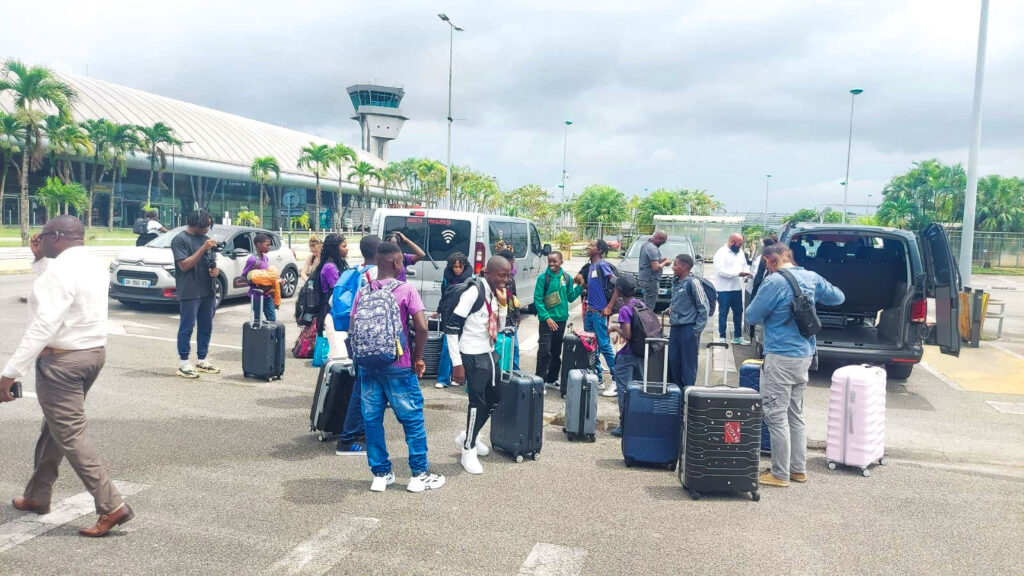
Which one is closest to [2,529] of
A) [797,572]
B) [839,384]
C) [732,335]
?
[797,572]

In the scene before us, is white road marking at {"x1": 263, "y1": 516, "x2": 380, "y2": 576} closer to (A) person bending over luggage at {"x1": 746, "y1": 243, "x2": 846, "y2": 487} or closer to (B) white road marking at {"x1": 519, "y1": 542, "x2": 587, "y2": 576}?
(B) white road marking at {"x1": 519, "y1": 542, "x2": 587, "y2": 576}

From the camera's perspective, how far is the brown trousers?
418 centimetres

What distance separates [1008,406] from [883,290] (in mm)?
2397

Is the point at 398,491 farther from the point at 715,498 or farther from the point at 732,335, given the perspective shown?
the point at 732,335

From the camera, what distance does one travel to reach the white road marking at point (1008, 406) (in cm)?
838

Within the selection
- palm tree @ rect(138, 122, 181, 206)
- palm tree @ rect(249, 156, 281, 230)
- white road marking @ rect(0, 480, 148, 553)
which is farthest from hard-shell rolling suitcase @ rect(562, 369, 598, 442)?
palm tree @ rect(249, 156, 281, 230)

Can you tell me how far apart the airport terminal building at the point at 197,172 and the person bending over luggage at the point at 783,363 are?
5196 centimetres

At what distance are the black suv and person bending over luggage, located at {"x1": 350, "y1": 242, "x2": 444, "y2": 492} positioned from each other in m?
4.27

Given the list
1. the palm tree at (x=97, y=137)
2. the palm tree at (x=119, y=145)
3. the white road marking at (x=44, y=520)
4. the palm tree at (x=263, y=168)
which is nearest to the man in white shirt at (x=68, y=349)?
the white road marking at (x=44, y=520)

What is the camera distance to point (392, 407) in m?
5.17

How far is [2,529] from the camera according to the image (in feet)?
14.1

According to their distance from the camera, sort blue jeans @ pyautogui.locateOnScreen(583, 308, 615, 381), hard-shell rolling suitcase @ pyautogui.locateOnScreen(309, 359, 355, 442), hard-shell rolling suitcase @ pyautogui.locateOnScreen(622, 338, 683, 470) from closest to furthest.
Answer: hard-shell rolling suitcase @ pyautogui.locateOnScreen(622, 338, 683, 470), hard-shell rolling suitcase @ pyautogui.locateOnScreen(309, 359, 355, 442), blue jeans @ pyautogui.locateOnScreen(583, 308, 615, 381)

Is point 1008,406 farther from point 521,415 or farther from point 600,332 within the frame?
point 521,415

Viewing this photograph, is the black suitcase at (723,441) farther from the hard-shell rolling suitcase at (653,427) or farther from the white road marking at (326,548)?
the white road marking at (326,548)
